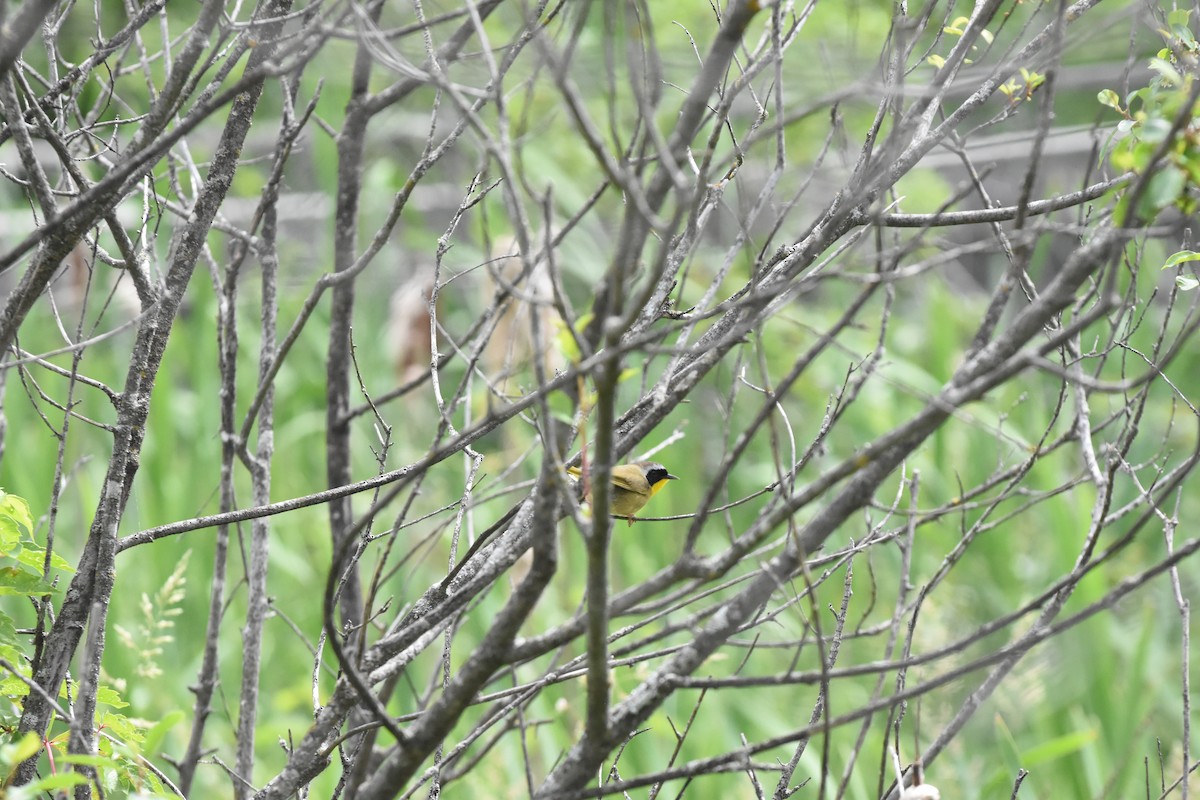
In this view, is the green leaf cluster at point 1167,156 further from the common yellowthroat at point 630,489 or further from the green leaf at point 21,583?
the common yellowthroat at point 630,489

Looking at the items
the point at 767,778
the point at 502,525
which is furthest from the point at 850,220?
the point at 767,778

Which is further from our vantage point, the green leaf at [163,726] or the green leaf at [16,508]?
the green leaf at [16,508]

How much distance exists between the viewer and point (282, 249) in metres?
5.86

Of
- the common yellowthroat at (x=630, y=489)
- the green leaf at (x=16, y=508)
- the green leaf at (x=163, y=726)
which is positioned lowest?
the green leaf at (x=163, y=726)

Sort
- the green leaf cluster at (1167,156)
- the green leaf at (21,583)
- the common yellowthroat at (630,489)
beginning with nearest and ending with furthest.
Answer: the green leaf cluster at (1167,156)
the green leaf at (21,583)
the common yellowthroat at (630,489)

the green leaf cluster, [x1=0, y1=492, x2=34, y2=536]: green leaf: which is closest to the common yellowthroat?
[x1=0, y1=492, x2=34, y2=536]: green leaf

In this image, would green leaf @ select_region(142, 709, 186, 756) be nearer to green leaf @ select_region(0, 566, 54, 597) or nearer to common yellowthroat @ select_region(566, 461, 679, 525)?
green leaf @ select_region(0, 566, 54, 597)

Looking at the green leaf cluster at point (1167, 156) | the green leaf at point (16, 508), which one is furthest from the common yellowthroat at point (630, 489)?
the green leaf cluster at point (1167, 156)

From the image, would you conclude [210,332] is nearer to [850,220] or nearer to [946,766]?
[946,766]

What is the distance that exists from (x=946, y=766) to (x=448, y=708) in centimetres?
278

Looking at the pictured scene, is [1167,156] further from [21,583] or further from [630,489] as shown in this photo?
[630,489]

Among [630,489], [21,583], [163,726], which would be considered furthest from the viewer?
[630,489]

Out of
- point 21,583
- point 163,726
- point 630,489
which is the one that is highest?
point 630,489

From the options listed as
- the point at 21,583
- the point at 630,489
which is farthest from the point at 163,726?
the point at 630,489
